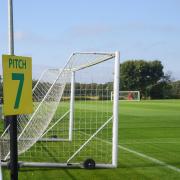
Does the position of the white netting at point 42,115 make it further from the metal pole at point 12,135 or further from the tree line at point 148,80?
the tree line at point 148,80

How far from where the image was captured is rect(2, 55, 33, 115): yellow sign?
566 centimetres

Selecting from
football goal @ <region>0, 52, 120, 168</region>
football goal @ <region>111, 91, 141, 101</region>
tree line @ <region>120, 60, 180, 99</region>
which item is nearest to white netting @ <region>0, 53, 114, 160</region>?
football goal @ <region>0, 52, 120, 168</region>

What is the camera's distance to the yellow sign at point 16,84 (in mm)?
5660

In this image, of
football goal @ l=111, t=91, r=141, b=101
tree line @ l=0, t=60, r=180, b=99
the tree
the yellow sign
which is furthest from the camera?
the tree

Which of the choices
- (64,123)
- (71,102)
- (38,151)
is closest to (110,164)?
(38,151)

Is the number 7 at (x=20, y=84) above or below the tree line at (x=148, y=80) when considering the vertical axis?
below

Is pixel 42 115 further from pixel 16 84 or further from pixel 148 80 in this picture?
pixel 148 80

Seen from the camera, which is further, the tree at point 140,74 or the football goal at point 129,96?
the tree at point 140,74

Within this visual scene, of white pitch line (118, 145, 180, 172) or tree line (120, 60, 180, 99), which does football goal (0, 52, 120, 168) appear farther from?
tree line (120, 60, 180, 99)

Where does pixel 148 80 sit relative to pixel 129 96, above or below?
above

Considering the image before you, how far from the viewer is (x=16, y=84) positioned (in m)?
5.77

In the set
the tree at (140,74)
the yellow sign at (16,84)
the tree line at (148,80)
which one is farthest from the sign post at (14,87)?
the tree at (140,74)

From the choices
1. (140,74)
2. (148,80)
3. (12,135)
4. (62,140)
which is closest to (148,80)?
(148,80)

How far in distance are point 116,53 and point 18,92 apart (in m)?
4.64
